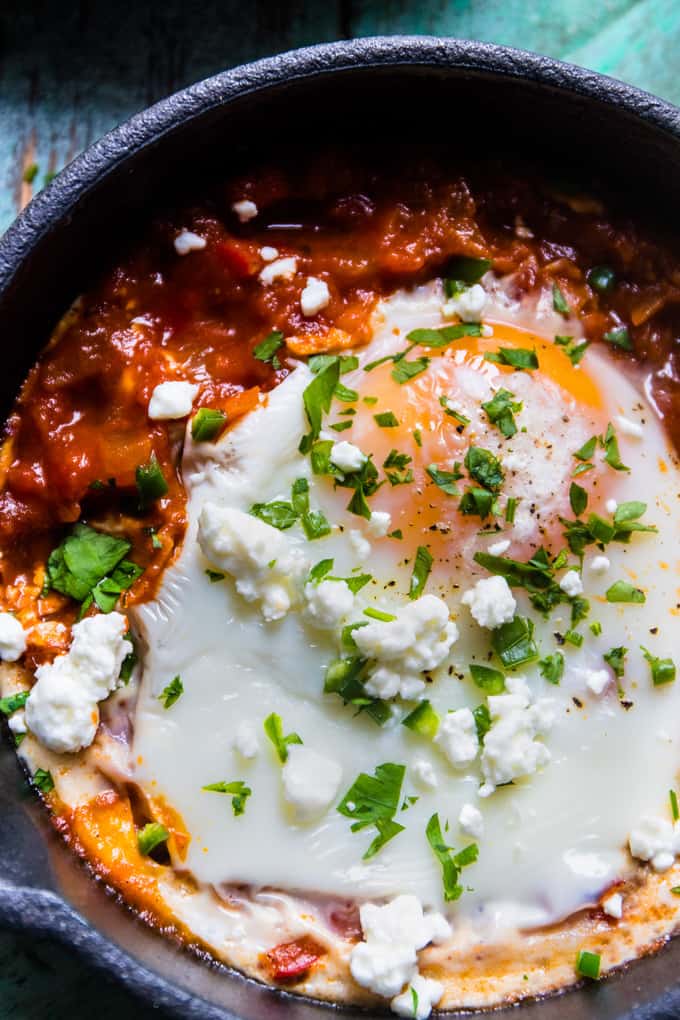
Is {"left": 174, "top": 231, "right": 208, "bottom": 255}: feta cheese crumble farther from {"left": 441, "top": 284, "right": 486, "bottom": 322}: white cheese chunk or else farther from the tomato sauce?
{"left": 441, "top": 284, "right": 486, "bottom": 322}: white cheese chunk

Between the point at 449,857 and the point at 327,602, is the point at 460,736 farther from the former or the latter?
the point at 327,602

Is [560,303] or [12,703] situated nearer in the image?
[12,703]

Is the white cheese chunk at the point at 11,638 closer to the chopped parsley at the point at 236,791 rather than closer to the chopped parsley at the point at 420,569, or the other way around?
the chopped parsley at the point at 236,791

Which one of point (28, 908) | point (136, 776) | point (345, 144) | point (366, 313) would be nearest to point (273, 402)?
point (366, 313)

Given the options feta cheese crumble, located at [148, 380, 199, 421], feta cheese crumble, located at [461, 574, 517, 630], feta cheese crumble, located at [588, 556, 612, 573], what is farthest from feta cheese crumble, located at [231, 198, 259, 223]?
feta cheese crumble, located at [588, 556, 612, 573]

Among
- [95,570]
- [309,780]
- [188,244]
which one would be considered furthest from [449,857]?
[188,244]
